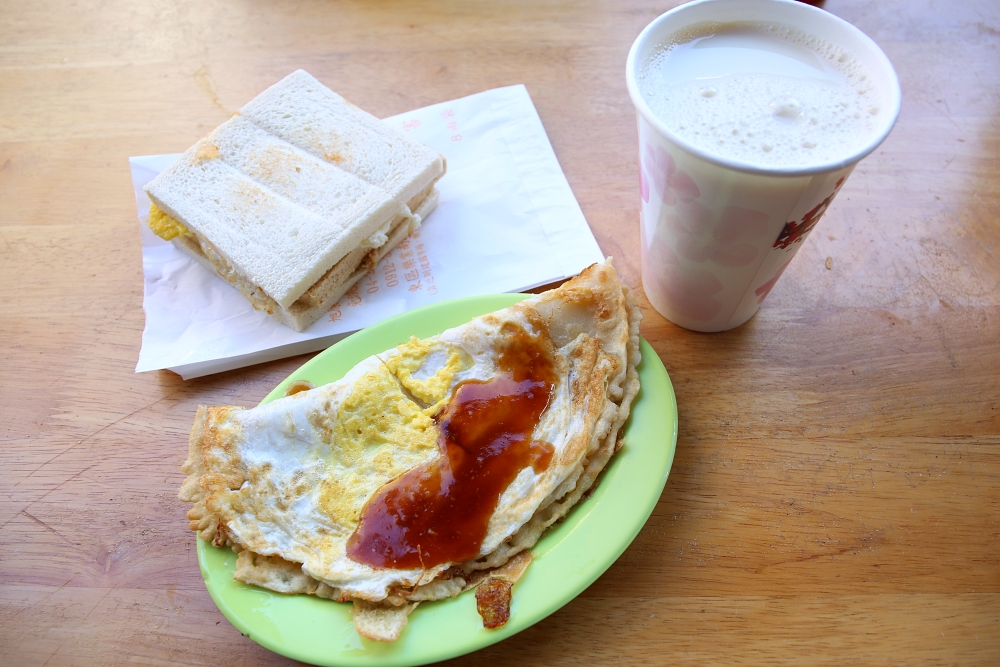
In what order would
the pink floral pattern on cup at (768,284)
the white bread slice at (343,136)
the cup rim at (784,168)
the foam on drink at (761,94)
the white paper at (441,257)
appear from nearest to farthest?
the cup rim at (784,168)
the foam on drink at (761,94)
the pink floral pattern on cup at (768,284)
the white paper at (441,257)
the white bread slice at (343,136)

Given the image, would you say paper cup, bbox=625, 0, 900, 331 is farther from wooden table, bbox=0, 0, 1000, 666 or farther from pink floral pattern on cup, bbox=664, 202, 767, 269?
wooden table, bbox=0, 0, 1000, 666

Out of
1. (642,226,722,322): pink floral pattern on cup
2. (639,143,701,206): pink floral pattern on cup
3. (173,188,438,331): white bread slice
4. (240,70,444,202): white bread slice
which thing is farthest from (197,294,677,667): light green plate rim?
(240,70,444,202): white bread slice

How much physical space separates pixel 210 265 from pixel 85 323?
33 cm

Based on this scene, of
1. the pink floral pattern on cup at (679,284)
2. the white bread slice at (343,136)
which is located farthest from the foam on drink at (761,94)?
the white bread slice at (343,136)

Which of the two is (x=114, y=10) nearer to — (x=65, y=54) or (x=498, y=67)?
(x=65, y=54)

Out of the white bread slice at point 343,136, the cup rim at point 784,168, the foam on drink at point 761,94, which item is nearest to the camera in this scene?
the cup rim at point 784,168

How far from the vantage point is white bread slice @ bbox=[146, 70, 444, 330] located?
1.58m

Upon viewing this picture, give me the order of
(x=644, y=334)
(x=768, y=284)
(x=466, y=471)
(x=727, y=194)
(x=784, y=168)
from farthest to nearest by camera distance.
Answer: (x=644, y=334), (x=768, y=284), (x=466, y=471), (x=727, y=194), (x=784, y=168)

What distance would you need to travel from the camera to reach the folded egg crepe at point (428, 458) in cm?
113

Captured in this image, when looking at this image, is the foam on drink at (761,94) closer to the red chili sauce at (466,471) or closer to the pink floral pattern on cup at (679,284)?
the pink floral pattern on cup at (679,284)

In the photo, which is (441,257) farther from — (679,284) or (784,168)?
(784,168)

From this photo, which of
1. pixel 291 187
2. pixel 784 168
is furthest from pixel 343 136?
pixel 784 168

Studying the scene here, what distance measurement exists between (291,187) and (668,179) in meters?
1.00

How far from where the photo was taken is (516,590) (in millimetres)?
1106
